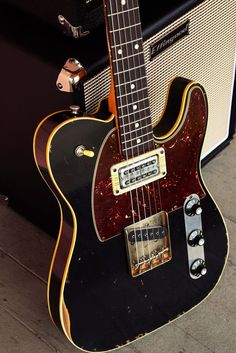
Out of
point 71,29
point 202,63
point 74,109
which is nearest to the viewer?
point 74,109

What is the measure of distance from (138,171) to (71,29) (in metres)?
0.25

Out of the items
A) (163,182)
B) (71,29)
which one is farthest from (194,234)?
(71,29)

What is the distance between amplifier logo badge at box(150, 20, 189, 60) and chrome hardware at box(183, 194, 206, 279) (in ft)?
0.85

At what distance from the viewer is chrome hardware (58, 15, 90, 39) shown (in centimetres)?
119

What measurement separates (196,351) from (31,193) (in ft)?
1.44

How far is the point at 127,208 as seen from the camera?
1180mm

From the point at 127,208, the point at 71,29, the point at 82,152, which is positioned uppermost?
the point at 71,29

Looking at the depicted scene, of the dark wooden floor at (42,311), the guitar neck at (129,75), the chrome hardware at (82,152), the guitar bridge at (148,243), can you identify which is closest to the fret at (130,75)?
the guitar neck at (129,75)

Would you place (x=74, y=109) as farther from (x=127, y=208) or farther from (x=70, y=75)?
(x=127, y=208)

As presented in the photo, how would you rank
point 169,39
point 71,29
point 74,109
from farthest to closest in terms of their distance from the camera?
point 169,39
point 71,29
point 74,109

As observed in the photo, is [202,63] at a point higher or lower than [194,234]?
higher

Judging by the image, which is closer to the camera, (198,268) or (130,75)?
(130,75)

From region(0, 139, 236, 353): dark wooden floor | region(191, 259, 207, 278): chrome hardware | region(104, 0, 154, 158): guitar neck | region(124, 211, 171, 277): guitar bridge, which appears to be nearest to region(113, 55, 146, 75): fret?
region(104, 0, 154, 158): guitar neck

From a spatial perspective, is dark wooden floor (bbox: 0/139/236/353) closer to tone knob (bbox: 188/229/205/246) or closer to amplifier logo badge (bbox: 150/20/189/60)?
tone knob (bbox: 188/229/205/246)
